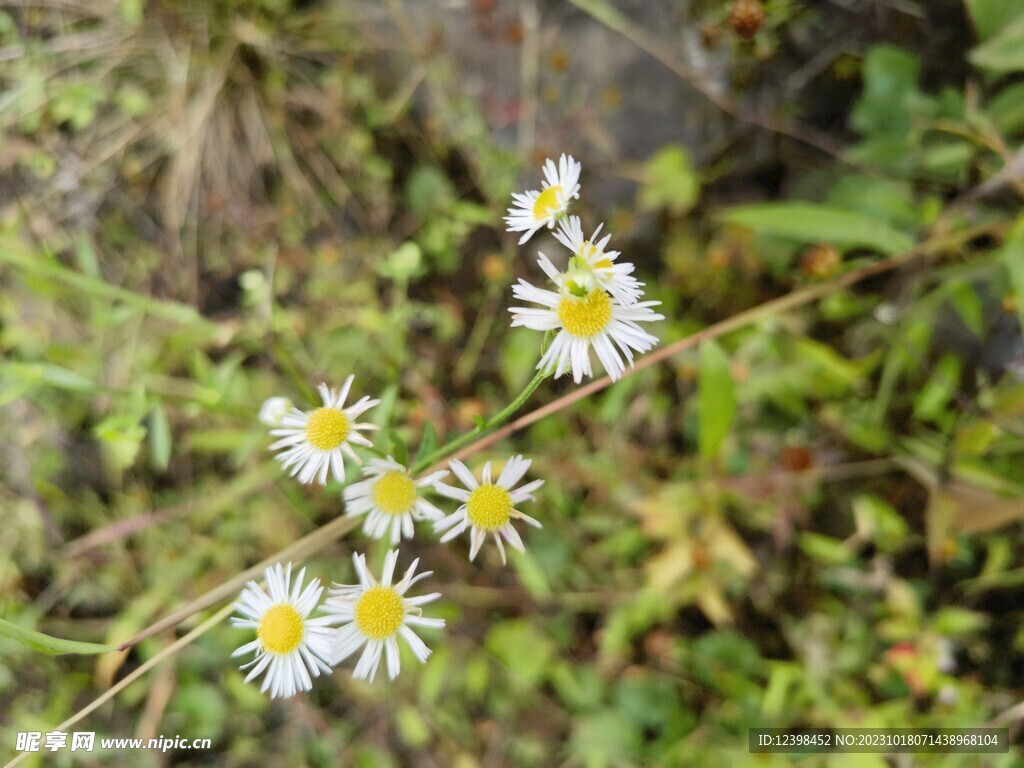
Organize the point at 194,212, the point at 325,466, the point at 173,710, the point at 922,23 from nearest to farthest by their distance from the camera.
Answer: the point at 325,466
the point at 922,23
the point at 173,710
the point at 194,212

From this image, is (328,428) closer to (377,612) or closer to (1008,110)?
(377,612)

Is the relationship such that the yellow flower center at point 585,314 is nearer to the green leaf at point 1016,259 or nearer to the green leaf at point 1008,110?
the green leaf at point 1016,259

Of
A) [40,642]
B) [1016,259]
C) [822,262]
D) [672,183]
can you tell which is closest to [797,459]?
[822,262]

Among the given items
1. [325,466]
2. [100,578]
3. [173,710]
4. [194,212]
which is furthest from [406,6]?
[173,710]

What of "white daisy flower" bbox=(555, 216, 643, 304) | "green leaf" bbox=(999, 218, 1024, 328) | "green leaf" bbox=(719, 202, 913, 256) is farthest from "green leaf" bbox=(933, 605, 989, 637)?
"white daisy flower" bbox=(555, 216, 643, 304)

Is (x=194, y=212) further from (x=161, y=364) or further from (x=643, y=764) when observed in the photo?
(x=643, y=764)
